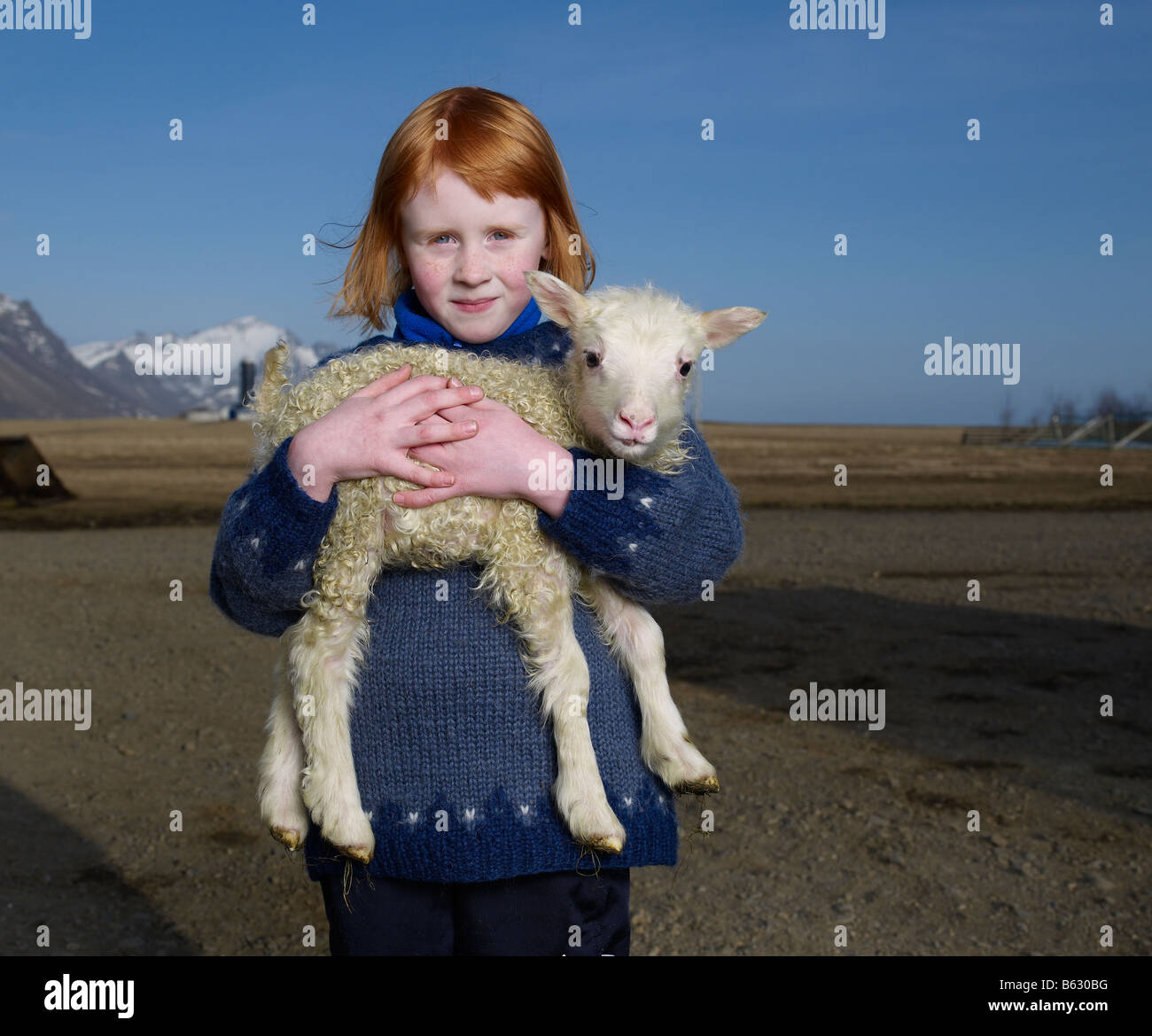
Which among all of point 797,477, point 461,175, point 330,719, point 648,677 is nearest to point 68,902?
point 330,719

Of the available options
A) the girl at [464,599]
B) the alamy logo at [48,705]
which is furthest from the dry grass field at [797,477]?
the girl at [464,599]

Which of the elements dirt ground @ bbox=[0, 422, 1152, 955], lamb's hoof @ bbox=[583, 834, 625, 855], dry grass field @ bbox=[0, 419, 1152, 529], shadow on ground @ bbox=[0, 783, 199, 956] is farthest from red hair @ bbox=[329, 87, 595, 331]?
dry grass field @ bbox=[0, 419, 1152, 529]

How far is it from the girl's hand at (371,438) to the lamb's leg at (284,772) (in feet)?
1.76

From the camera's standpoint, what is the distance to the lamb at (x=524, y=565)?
2.56 meters

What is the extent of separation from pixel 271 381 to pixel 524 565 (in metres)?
0.89

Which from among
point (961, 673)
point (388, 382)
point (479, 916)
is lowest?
point (961, 673)

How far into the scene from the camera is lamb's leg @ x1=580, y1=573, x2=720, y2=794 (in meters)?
2.73

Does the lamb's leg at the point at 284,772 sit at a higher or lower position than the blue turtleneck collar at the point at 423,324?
lower

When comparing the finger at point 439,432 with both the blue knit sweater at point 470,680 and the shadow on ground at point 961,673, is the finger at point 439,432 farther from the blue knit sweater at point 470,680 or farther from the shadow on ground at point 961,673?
the shadow on ground at point 961,673

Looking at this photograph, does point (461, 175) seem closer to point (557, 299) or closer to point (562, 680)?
point (557, 299)

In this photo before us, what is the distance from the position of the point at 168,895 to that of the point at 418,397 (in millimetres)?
4152

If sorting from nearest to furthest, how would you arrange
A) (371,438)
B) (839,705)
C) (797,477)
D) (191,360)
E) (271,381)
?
(371,438), (271,381), (191,360), (839,705), (797,477)

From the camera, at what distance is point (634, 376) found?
8.81 feet

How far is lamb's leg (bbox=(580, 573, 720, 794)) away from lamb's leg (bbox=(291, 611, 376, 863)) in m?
0.59
